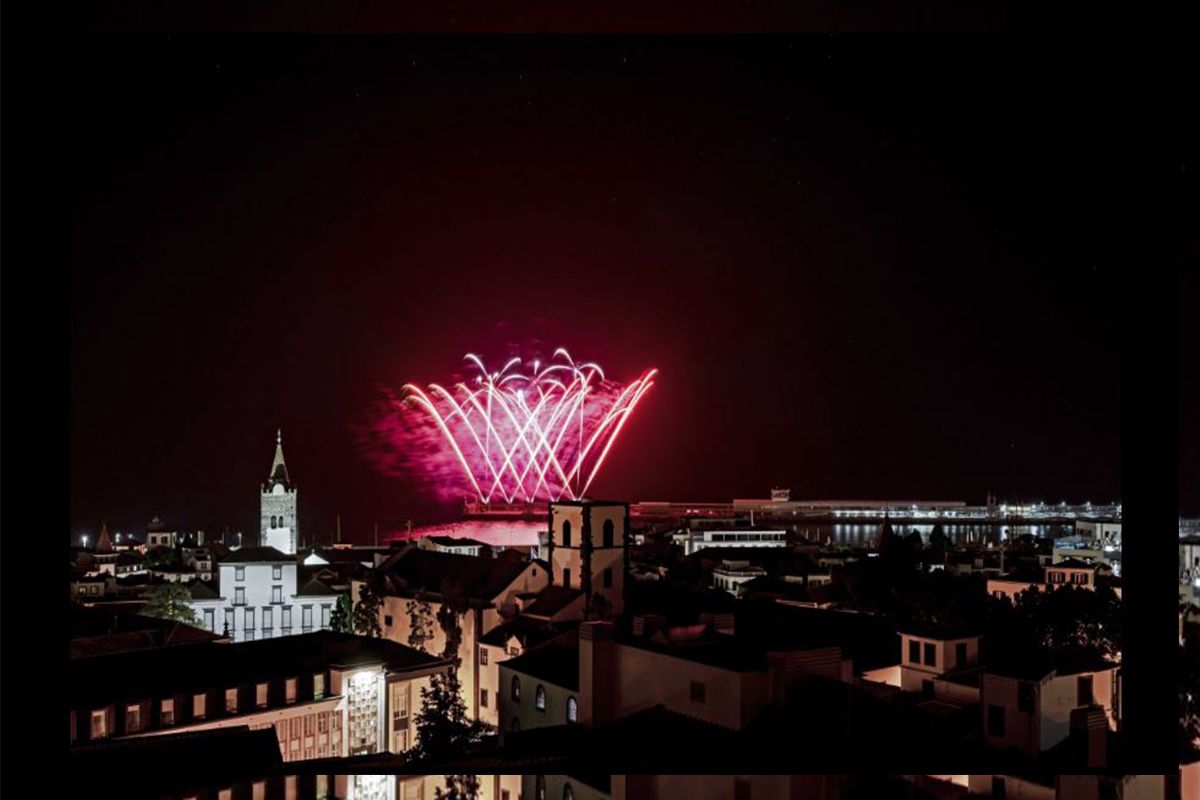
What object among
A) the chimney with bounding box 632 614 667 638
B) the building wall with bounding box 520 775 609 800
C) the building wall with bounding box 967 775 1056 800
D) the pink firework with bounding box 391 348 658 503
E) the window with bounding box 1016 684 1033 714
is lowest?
the window with bounding box 1016 684 1033 714

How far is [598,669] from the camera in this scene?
18.0 ft

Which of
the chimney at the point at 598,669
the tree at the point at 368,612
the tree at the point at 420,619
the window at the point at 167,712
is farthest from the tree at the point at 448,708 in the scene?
the window at the point at 167,712

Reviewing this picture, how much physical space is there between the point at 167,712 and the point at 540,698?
2746 mm

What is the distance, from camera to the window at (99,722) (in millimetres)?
6324

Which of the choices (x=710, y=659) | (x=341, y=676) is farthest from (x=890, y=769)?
(x=341, y=676)

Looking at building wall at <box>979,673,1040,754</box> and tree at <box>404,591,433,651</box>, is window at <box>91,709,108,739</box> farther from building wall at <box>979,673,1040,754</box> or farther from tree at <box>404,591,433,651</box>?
building wall at <box>979,673,1040,754</box>

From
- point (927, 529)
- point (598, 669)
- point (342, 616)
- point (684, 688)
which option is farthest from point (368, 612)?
point (927, 529)

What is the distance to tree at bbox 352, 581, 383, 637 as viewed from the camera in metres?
11.5

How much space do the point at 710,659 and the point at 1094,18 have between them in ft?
11.7

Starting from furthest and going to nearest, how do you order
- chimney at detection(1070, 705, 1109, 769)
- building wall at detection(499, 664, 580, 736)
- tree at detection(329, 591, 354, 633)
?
tree at detection(329, 591, 354, 633) → building wall at detection(499, 664, 580, 736) → chimney at detection(1070, 705, 1109, 769)

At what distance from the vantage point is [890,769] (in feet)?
6.73

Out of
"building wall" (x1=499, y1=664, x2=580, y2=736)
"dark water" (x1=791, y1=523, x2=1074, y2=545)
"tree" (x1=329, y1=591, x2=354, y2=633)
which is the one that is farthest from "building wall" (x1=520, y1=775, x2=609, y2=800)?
"dark water" (x1=791, y1=523, x2=1074, y2=545)

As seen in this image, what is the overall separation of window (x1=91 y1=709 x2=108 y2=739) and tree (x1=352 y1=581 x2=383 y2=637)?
477 cm

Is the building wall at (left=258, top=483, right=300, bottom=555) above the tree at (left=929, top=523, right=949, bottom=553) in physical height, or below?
above
